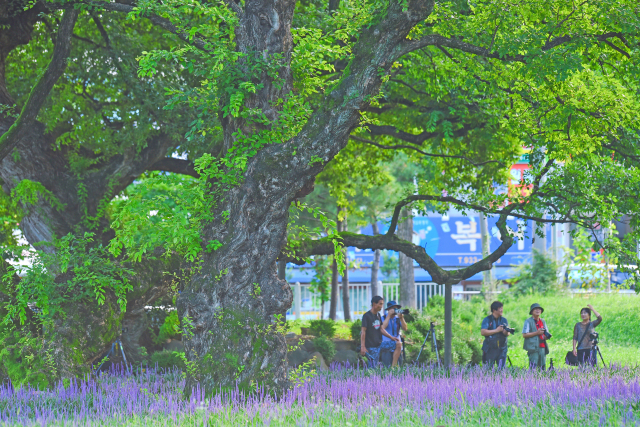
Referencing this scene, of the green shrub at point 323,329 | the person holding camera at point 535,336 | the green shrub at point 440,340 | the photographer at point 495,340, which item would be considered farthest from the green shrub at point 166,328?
the person holding camera at point 535,336

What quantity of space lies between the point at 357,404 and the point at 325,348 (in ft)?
22.0

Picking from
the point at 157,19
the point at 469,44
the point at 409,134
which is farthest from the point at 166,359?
the point at 469,44

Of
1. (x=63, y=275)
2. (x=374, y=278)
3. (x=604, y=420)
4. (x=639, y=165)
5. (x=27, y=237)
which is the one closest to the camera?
(x=604, y=420)

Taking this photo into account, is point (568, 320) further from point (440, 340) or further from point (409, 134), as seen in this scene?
point (409, 134)

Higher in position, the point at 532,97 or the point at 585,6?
the point at 585,6

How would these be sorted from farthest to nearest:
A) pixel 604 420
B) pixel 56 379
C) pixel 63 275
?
pixel 63 275 → pixel 56 379 → pixel 604 420

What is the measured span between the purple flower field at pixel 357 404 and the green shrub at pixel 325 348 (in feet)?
15.8

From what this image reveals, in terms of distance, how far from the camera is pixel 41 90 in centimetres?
942

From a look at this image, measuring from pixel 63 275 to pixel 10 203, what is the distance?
101 inches

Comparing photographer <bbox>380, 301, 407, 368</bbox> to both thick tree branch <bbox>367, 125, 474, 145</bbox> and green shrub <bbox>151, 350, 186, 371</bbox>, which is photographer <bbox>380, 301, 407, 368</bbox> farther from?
thick tree branch <bbox>367, 125, 474, 145</bbox>

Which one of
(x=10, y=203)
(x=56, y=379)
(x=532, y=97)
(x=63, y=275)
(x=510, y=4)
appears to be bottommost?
(x=56, y=379)

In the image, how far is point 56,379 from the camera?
8398 millimetres

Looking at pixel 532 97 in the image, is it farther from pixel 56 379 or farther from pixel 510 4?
pixel 56 379

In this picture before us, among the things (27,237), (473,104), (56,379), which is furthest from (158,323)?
(473,104)
